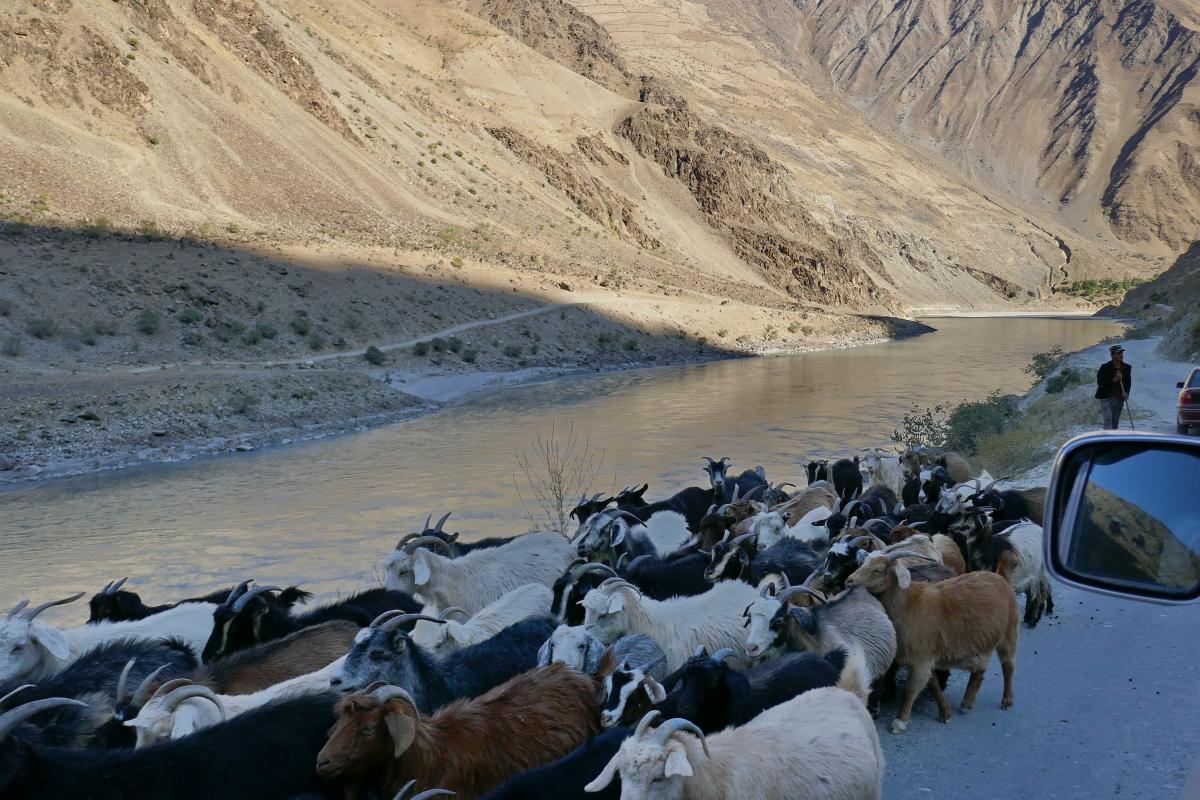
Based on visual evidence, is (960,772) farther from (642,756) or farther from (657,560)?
(657,560)

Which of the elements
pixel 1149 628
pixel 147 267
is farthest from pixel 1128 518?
pixel 147 267

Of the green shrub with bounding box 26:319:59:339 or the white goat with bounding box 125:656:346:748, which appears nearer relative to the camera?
the white goat with bounding box 125:656:346:748

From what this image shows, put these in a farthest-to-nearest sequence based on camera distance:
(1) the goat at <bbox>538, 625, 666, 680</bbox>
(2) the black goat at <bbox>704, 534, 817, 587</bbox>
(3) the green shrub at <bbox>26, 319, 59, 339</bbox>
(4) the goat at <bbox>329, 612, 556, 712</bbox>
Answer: (3) the green shrub at <bbox>26, 319, 59, 339</bbox>, (2) the black goat at <bbox>704, 534, 817, 587</bbox>, (1) the goat at <bbox>538, 625, 666, 680</bbox>, (4) the goat at <bbox>329, 612, 556, 712</bbox>

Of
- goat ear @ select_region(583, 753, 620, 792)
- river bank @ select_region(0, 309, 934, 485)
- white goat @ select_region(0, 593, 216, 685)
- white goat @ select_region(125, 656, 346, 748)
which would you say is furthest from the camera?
river bank @ select_region(0, 309, 934, 485)

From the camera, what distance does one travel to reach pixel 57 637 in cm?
675

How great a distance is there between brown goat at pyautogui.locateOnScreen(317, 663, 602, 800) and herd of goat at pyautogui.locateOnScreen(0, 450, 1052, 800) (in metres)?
0.01

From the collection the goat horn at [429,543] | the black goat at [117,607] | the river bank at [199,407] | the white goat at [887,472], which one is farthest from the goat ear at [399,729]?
the river bank at [199,407]

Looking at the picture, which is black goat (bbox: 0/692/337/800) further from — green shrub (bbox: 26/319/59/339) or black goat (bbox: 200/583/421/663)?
green shrub (bbox: 26/319/59/339)

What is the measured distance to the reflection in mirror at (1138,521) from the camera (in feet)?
6.99

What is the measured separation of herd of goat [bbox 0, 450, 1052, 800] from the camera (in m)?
4.36

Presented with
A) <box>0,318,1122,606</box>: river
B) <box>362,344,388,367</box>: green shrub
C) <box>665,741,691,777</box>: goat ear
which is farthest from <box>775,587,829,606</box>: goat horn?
<box>362,344,388,367</box>: green shrub

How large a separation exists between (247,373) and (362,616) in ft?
72.7

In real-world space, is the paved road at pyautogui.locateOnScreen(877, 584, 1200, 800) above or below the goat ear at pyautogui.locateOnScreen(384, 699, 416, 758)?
below

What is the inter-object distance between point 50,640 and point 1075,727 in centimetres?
619
